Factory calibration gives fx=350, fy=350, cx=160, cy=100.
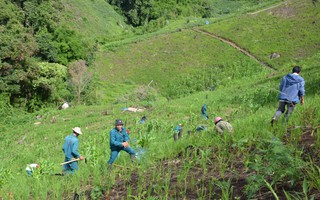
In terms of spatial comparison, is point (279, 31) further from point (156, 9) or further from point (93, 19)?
point (156, 9)

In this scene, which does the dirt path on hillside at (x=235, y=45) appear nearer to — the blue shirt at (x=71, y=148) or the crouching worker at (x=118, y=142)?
the crouching worker at (x=118, y=142)

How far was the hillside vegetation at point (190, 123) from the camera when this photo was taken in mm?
3928

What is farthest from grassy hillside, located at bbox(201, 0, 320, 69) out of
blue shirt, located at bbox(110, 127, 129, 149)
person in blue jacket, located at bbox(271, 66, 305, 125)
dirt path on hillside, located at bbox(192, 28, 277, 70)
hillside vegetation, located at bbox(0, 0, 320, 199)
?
blue shirt, located at bbox(110, 127, 129, 149)

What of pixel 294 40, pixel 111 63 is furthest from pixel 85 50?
pixel 294 40

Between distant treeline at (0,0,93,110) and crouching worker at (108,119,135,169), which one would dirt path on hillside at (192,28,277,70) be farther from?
crouching worker at (108,119,135,169)

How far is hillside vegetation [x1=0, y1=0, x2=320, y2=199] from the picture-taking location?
3928mm

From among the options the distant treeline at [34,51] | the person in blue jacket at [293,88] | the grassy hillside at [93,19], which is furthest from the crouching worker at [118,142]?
the grassy hillside at [93,19]

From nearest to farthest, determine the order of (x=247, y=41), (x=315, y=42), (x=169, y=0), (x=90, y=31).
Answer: (x=315, y=42) → (x=247, y=41) → (x=90, y=31) → (x=169, y=0)

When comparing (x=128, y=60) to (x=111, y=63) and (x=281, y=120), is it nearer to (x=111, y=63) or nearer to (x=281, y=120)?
(x=111, y=63)

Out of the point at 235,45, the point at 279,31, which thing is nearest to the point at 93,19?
the point at 235,45

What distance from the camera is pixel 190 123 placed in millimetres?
15078

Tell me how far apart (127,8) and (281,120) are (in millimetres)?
79623

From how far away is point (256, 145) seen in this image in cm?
464

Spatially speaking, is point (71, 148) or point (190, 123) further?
point (190, 123)
